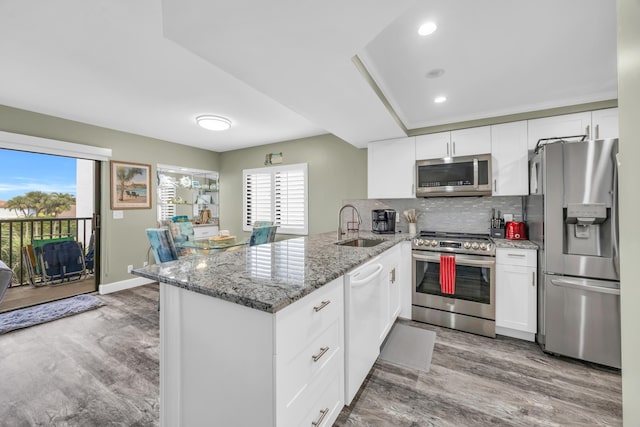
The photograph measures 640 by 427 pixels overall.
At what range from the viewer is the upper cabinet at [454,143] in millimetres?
2947

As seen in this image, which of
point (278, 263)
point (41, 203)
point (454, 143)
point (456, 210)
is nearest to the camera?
point (278, 263)

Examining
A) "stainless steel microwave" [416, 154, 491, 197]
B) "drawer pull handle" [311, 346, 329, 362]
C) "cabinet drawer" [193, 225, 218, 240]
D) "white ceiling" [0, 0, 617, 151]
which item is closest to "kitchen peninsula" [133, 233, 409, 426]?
"drawer pull handle" [311, 346, 329, 362]

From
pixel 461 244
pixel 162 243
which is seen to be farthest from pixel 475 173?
pixel 162 243

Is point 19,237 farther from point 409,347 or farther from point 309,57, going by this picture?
point 409,347

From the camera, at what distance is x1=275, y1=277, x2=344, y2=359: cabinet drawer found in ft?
3.27

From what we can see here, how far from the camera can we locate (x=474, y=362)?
2.17m

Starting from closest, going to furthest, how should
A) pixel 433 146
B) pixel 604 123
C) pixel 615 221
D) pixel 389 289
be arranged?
1. pixel 615 221
2. pixel 389 289
3. pixel 604 123
4. pixel 433 146

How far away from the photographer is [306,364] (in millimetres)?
1141

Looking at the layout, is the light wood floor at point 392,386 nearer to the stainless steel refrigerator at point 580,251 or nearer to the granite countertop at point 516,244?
the stainless steel refrigerator at point 580,251

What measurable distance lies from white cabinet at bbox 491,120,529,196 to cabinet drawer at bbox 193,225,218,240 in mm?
4794

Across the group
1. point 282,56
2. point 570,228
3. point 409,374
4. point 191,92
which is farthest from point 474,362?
point 191,92

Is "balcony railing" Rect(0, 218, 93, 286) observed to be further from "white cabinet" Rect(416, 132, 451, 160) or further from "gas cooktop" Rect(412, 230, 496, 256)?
"white cabinet" Rect(416, 132, 451, 160)

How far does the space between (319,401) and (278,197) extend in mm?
3787

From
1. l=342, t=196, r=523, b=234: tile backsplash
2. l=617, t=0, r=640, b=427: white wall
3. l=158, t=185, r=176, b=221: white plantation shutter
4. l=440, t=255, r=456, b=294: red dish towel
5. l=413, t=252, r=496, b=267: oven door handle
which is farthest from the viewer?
l=158, t=185, r=176, b=221: white plantation shutter
